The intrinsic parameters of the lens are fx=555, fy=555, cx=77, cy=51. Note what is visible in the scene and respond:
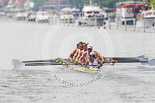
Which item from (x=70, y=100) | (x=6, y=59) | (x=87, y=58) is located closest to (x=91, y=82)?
(x=87, y=58)

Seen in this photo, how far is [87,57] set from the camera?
28469mm

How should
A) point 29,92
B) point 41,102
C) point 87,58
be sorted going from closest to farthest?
1. point 41,102
2. point 29,92
3. point 87,58

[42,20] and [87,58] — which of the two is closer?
[87,58]

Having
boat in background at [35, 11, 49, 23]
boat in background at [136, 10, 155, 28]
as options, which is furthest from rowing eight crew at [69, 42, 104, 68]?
boat in background at [35, 11, 49, 23]

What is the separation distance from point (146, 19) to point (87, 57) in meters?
56.1

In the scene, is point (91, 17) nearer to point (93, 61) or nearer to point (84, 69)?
point (84, 69)

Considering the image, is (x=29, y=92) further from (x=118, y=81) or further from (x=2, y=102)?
(x=118, y=81)

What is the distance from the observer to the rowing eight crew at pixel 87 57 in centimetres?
2827

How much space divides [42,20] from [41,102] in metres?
113

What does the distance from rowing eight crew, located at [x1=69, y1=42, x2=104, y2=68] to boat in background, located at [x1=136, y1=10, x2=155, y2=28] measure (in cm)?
4415

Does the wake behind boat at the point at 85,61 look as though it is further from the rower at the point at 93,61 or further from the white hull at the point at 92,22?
the white hull at the point at 92,22

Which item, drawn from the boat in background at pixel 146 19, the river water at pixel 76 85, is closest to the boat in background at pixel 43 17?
the boat in background at pixel 146 19

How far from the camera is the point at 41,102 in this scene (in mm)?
20391

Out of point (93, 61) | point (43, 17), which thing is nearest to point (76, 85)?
point (93, 61)
